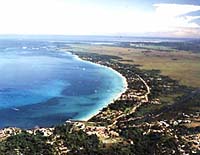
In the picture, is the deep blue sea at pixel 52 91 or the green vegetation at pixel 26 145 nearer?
the green vegetation at pixel 26 145

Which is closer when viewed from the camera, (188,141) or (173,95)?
(188,141)

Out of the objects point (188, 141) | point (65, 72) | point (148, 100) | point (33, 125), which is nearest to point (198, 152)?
point (188, 141)

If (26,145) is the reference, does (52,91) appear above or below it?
below

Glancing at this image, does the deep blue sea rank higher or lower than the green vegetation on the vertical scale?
lower

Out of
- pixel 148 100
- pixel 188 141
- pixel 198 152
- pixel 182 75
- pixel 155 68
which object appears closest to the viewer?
pixel 198 152

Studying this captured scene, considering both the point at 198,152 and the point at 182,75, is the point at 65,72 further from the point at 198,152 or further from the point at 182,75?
the point at 198,152

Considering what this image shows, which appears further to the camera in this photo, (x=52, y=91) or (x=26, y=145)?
(x=52, y=91)

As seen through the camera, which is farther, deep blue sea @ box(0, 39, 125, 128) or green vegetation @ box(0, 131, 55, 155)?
deep blue sea @ box(0, 39, 125, 128)

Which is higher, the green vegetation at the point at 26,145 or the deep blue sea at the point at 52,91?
the green vegetation at the point at 26,145
